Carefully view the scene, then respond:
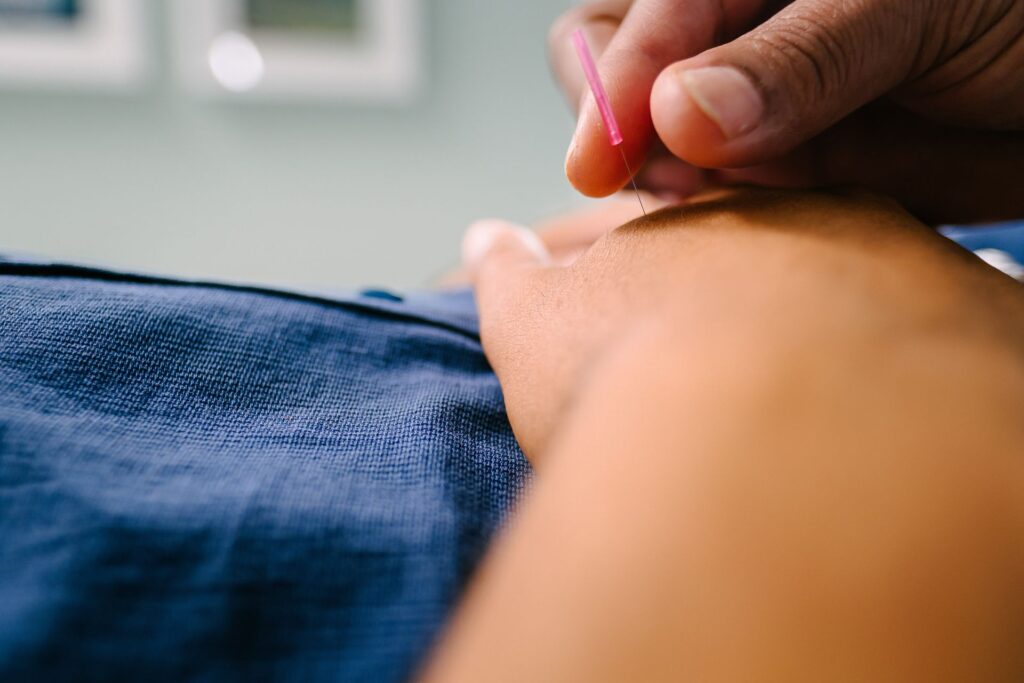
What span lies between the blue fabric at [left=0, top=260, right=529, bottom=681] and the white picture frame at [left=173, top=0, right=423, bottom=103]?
1.45m

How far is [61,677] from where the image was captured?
0.73 feet

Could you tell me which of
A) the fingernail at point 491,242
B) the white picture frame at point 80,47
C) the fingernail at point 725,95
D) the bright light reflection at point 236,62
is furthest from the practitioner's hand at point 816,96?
the white picture frame at point 80,47

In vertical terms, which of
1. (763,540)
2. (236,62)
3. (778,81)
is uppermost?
(778,81)

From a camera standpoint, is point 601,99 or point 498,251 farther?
point 498,251

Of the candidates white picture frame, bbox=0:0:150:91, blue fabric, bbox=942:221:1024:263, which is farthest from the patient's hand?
white picture frame, bbox=0:0:150:91

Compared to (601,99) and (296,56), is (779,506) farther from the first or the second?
(296,56)

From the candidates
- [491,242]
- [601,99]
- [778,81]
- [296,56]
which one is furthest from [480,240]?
[296,56]

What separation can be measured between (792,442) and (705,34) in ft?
1.41

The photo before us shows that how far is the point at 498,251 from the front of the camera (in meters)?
0.71

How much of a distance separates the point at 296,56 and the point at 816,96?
160 cm

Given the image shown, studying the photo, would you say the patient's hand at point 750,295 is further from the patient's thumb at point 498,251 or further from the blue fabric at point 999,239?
the blue fabric at point 999,239

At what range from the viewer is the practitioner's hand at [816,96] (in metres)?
0.41

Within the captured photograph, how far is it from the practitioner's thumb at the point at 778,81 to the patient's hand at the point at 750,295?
0.04m

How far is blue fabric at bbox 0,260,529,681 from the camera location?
0.79 feet
